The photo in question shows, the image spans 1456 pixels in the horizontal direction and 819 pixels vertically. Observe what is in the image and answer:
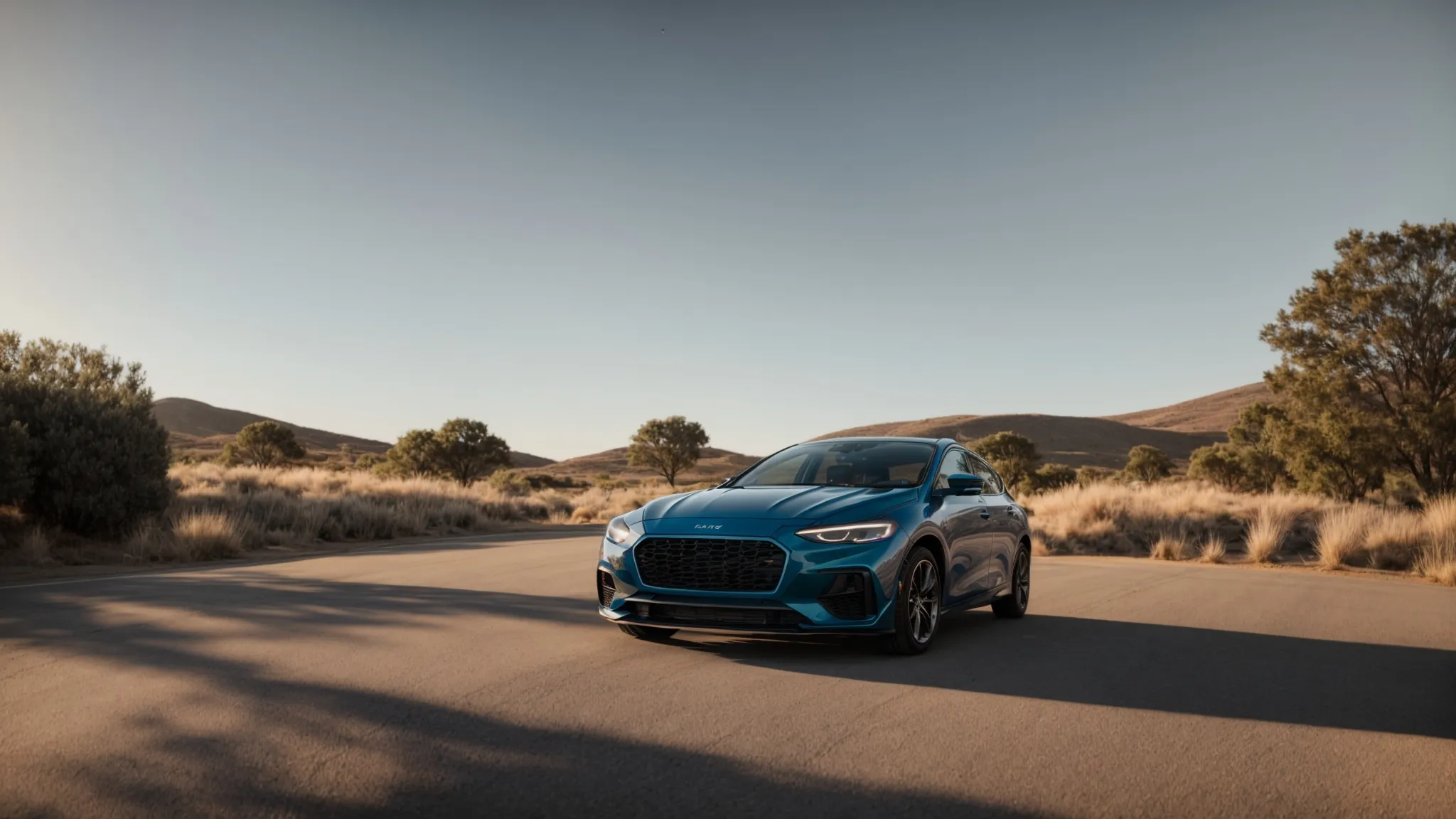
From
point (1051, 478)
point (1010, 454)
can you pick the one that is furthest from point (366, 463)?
point (1051, 478)

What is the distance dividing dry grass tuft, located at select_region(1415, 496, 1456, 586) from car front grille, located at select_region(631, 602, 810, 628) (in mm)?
12523

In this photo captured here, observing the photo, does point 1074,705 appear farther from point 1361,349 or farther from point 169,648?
point 1361,349

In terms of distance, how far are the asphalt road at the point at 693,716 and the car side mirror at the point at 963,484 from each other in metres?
1.22

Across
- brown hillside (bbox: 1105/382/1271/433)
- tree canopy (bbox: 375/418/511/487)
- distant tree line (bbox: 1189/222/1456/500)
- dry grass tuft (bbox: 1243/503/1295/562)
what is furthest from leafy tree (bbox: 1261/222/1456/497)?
brown hillside (bbox: 1105/382/1271/433)

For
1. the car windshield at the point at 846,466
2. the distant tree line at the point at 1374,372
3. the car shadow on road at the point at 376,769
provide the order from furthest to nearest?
the distant tree line at the point at 1374,372
the car windshield at the point at 846,466
the car shadow on road at the point at 376,769

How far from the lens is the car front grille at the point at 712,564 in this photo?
271 inches

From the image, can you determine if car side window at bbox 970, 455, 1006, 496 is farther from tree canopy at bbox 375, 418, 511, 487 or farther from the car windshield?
tree canopy at bbox 375, 418, 511, 487

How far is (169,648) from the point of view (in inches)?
288

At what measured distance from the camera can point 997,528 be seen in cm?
925

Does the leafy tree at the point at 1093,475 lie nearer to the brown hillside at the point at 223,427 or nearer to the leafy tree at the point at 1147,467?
the leafy tree at the point at 1147,467

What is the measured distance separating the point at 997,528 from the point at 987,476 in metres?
0.92

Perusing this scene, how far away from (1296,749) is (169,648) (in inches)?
285

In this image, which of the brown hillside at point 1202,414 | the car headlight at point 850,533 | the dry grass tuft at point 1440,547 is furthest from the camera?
the brown hillside at point 1202,414

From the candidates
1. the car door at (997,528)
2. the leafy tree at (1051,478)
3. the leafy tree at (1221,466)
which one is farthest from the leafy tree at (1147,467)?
the car door at (997,528)
